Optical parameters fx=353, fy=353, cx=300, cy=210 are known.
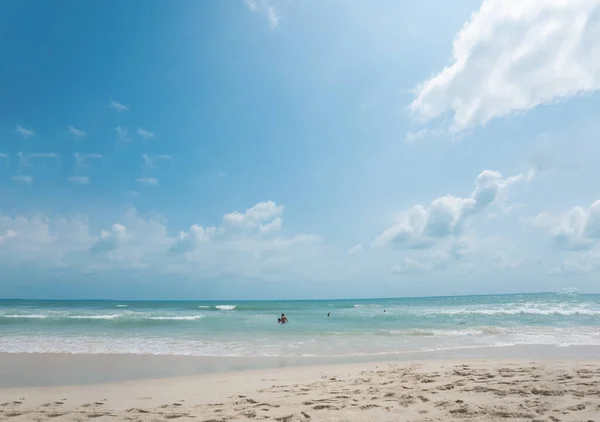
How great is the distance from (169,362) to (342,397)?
23.9ft

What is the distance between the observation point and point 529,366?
905cm

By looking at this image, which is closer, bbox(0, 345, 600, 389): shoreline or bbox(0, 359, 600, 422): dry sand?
bbox(0, 359, 600, 422): dry sand

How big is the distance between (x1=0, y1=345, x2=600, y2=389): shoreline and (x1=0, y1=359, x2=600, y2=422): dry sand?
0.97 meters

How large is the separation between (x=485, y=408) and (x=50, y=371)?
37.3 ft

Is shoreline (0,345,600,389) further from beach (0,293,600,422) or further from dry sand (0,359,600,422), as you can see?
dry sand (0,359,600,422)

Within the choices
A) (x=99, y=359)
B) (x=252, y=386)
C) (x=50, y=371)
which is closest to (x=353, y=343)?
(x=252, y=386)

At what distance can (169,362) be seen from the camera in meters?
11.6

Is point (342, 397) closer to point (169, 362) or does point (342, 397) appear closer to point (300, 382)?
point (300, 382)

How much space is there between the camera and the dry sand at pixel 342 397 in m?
5.59

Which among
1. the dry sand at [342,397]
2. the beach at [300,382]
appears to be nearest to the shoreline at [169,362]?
the beach at [300,382]

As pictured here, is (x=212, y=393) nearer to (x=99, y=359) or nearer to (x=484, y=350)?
(x=99, y=359)

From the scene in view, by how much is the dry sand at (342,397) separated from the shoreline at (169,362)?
0.97 meters

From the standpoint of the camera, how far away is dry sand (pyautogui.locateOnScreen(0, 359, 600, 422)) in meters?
5.59

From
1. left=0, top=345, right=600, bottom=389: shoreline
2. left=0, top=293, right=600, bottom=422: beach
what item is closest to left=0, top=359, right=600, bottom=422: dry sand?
left=0, top=293, right=600, bottom=422: beach
